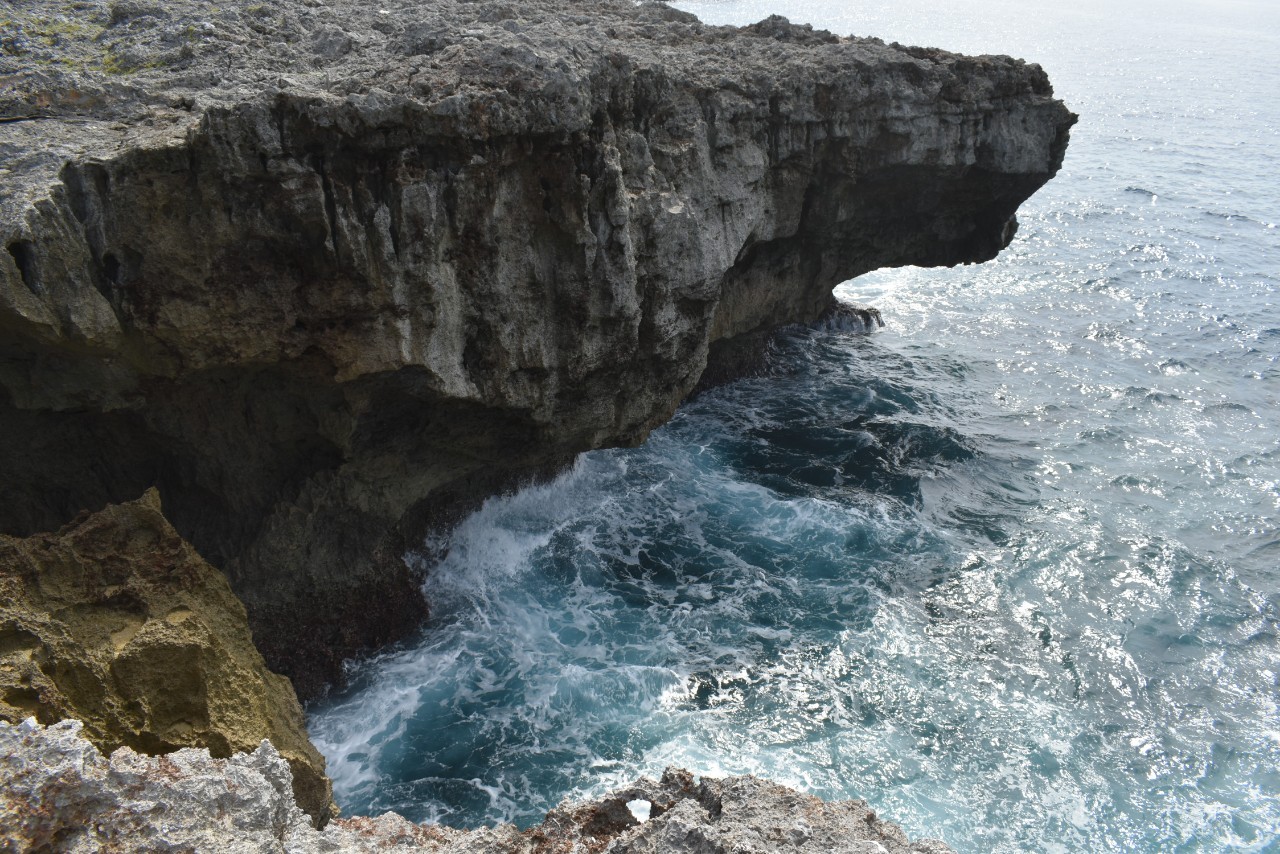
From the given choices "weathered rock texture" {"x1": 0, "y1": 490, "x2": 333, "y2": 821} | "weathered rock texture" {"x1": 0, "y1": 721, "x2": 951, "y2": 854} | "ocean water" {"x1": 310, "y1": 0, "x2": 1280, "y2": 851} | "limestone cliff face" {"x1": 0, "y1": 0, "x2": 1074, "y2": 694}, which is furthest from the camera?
"ocean water" {"x1": 310, "y1": 0, "x2": 1280, "y2": 851}

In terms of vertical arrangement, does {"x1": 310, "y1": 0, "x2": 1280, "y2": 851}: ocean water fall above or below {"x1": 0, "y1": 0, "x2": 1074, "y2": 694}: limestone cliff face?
below

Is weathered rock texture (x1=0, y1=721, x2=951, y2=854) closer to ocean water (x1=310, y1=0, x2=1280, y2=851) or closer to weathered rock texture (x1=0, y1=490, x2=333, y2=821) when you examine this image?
weathered rock texture (x1=0, y1=490, x2=333, y2=821)

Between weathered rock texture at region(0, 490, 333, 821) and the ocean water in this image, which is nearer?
weathered rock texture at region(0, 490, 333, 821)

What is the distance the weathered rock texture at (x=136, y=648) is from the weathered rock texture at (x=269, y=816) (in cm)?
128

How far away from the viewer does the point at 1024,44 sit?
85.7 metres

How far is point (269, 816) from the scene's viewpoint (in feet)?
23.2

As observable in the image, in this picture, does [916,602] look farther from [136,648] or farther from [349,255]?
[136,648]

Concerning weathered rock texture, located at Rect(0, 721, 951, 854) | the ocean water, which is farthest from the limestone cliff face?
weathered rock texture, located at Rect(0, 721, 951, 854)

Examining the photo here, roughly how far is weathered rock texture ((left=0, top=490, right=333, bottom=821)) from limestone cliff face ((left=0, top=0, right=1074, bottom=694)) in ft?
11.0

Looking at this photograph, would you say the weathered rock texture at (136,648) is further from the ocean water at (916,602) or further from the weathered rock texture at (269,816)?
the ocean water at (916,602)

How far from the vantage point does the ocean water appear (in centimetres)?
1499

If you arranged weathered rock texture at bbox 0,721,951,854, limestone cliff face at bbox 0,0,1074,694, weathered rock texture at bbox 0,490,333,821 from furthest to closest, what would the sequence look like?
limestone cliff face at bbox 0,0,1074,694 < weathered rock texture at bbox 0,490,333,821 < weathered rock texture at bbox 0,721,951,854

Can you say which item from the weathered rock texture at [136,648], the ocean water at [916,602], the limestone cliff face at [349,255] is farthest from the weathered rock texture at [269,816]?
the limestone cliff face at [349,255]

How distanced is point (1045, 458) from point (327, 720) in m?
19.2
